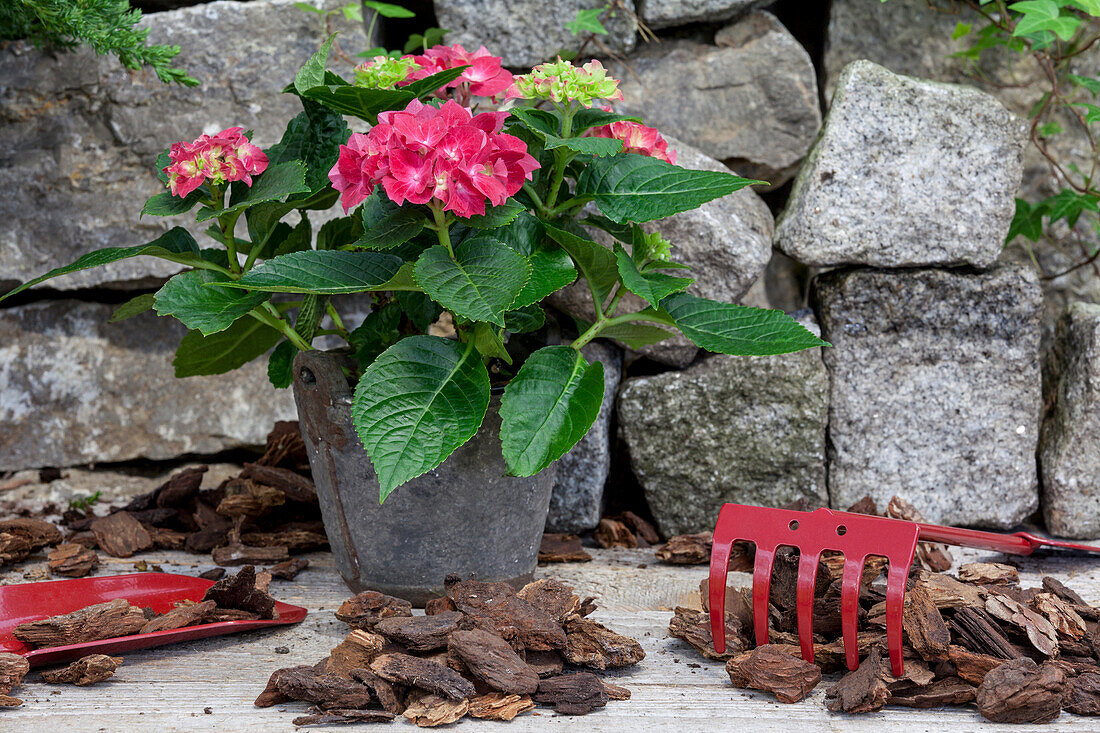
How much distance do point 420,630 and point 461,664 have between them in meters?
0.08

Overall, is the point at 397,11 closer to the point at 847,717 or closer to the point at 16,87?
the point at 16,87

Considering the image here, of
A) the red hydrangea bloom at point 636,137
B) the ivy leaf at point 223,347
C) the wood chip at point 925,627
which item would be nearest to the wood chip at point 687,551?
the wood chip at point 925,627

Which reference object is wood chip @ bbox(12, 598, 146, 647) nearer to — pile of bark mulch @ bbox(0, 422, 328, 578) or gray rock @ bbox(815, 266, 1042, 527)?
pile of bark mulch @ bbox(0, 422, 328, 578)

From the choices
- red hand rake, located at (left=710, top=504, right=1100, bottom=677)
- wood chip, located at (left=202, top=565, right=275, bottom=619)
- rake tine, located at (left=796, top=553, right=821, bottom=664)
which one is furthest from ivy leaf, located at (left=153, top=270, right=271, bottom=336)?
rake tine, located at (left=796, top=553, right=821, bottom=664)

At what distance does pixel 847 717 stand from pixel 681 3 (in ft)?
5.07

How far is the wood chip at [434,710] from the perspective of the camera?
3.35 feet

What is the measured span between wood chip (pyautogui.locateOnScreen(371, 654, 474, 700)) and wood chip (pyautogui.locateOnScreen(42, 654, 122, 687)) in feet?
1.17

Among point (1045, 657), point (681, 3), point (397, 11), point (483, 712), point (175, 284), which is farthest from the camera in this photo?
point (681, 3)

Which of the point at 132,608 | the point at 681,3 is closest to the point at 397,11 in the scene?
the point at 681,3

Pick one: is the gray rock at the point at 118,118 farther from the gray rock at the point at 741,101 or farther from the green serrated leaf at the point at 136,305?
the gray rock at the point at 741,101

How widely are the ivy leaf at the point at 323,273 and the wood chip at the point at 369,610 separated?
0.45 metres

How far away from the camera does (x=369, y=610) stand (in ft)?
4.04

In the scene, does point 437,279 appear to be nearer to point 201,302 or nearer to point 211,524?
point 201,302

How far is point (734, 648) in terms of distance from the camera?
1.23 metres
